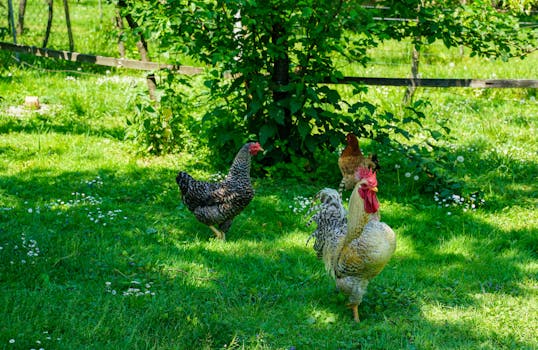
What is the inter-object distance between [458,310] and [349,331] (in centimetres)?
96

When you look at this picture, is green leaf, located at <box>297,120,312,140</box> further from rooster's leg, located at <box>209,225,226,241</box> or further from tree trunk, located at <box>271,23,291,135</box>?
rooster's leg, located at <box>209,225,226,241</box>

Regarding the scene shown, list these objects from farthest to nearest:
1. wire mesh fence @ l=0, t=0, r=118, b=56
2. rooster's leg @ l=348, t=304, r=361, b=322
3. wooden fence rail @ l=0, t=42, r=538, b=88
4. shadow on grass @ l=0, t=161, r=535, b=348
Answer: wire mesh fence @ l=0, t=0, r=118, b=56, wooden fence rail @ l=0, t=42, r=538, b=88, rooster's leg @ l=348, t=304, r=361, b=322, shadow on grass @ l=0, t=161, r=535, b=348

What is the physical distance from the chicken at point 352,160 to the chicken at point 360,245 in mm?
2306

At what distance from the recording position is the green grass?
480cm

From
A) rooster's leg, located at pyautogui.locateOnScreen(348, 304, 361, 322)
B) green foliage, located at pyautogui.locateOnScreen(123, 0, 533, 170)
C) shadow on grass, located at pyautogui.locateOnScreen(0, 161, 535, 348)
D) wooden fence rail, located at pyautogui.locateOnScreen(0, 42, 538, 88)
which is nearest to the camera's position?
shadow on grass, located at pyautogui.locateOnScreen(0, 161, 535, 348)

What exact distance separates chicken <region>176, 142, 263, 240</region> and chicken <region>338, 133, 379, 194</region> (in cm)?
141

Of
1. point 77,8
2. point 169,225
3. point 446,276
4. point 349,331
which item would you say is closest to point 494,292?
point 446,276

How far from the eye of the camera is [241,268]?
5898 millimetres

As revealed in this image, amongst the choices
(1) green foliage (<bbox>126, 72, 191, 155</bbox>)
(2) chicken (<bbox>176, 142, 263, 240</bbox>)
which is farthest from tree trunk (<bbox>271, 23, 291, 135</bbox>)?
(2) chicken (<bbox>176, 142, 263, 240</bbox>)

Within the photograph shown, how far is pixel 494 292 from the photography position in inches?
222

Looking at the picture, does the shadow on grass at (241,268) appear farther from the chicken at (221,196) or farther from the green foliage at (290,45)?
the green foliage at (290,45)

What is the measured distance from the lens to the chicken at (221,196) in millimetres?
6375

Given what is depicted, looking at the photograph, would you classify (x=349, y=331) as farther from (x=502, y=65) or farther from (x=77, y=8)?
(x=77, y=8)

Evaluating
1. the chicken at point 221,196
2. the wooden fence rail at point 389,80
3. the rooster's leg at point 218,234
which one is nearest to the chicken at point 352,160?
the wooden fence rail at point 389,80
